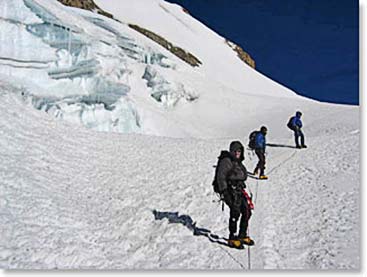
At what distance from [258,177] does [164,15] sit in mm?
61697

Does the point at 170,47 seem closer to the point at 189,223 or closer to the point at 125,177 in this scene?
the point at 125,177

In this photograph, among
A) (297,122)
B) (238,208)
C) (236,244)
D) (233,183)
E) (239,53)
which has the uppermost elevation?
(239,53)

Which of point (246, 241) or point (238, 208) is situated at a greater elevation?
point (238, 208)

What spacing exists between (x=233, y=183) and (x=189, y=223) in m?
1.75

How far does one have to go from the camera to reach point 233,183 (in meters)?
5.97

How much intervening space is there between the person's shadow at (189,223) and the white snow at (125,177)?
4 cm

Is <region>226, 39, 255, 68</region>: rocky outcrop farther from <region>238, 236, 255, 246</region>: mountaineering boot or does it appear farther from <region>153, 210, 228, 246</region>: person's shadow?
<region>238, 236, 255, 246</region>: mountaineering boot

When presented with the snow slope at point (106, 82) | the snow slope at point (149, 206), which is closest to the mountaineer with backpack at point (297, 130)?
the snow slope at point (149, 206)

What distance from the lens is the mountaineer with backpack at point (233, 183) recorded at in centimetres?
592

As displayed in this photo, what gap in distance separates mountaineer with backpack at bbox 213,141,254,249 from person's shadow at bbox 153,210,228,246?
491 mm

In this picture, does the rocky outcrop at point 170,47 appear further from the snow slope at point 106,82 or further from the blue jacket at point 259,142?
the blue jacket at point 259,142

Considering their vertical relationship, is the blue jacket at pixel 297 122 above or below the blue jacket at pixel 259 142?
above

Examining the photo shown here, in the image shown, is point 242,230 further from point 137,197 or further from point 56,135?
point 56,135

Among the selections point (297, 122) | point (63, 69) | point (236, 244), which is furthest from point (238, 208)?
point (63, 69)
